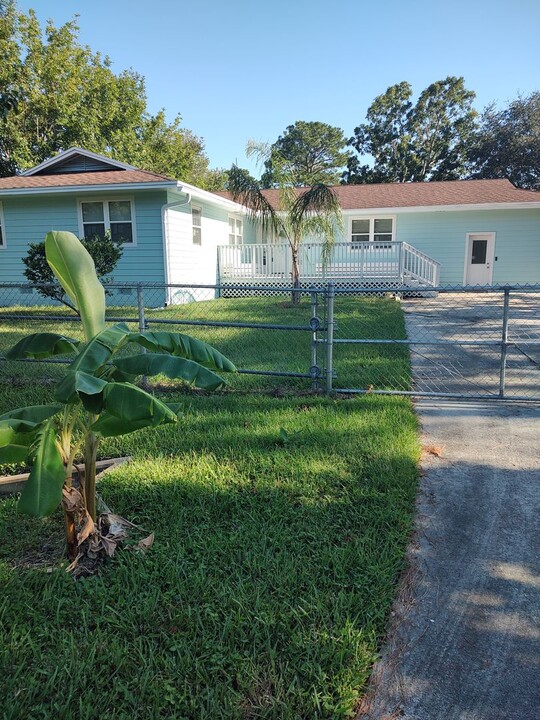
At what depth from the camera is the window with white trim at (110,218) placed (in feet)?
49.9

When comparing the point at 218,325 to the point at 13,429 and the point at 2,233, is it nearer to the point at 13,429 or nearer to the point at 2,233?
the point at 13,429

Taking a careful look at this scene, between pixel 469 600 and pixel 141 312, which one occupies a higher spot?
pixel 141 312

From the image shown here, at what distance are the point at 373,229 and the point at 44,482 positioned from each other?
19264 millimetres

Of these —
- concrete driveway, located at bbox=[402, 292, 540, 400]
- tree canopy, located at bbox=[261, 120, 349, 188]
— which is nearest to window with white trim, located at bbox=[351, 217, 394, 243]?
concrete driveway, located at bbox=[402, 292, 540, 400]

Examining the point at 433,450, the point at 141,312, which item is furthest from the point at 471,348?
the point at 141,312

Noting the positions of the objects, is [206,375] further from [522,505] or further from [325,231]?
[325,231]

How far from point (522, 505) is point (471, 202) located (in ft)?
57.0

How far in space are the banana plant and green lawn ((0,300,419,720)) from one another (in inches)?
14.1

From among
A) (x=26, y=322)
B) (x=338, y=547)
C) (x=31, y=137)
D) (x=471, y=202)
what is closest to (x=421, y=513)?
(x=338, y=547)

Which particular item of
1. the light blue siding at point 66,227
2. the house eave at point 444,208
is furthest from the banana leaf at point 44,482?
the house eave at point 444,208

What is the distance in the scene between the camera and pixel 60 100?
26.6 metres

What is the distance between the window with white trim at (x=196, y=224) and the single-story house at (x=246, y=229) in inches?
1.3

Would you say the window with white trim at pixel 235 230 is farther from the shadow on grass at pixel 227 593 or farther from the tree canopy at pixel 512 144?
the tree canopy at pixel 512 144

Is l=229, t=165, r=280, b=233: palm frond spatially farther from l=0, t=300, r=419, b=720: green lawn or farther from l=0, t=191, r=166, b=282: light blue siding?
l=0, t=300, r=419, b=720: green lawn
